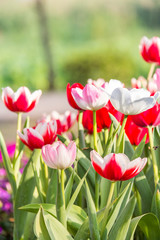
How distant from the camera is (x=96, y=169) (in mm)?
1219

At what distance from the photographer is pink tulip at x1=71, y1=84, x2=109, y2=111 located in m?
1.31

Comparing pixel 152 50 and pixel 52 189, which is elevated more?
pixel 152 50

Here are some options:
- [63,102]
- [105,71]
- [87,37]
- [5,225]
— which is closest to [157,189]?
[5,225]

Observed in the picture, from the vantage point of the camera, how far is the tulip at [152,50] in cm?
185

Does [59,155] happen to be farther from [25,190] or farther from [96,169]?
[25,190]

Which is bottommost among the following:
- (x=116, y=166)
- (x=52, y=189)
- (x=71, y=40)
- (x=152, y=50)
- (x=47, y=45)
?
(x=52, y=189)

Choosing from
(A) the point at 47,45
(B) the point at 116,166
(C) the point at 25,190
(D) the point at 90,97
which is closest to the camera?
(B) the point at 116,166

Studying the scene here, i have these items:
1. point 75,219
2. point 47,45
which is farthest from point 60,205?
point 47,45

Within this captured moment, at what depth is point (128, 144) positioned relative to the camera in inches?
60.7

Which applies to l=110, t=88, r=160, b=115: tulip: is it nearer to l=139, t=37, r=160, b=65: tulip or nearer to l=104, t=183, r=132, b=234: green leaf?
l=104, t=183, r=132, b=234: green leaf

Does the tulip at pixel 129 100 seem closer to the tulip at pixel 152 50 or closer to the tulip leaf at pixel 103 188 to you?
the tulip leaf at pixel 103 188

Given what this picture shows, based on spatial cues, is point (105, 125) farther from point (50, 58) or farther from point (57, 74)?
point (57, 74)

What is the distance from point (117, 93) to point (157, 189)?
0.33m

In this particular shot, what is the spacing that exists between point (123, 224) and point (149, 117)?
0.33 m
